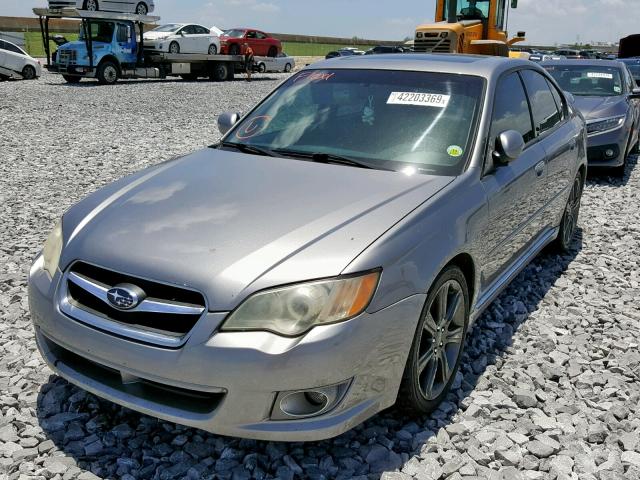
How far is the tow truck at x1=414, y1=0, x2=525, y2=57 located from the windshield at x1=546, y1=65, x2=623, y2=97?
6.01 metres

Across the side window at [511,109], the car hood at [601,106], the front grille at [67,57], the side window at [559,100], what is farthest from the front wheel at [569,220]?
the front grille at [67,57]

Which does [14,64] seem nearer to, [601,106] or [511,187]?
[601,106]

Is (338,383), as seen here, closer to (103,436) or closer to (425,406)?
(425,406)

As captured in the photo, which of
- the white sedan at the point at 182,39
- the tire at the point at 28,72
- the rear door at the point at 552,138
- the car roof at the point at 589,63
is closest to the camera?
the rear door at the point at 552,138

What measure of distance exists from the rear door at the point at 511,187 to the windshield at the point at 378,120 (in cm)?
22

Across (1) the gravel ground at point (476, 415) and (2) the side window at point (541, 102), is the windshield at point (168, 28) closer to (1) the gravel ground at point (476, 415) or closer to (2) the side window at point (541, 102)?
(1) the gravel ground at point (476, 415)

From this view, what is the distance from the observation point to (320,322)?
7.70ft

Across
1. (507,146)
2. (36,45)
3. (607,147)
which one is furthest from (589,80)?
(36,45)

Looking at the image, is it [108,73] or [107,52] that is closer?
[107,52]

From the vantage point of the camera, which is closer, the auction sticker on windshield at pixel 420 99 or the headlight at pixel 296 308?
the headlight at pixel 296 308

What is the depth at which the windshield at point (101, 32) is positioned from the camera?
877 inches

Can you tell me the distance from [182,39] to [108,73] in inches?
182

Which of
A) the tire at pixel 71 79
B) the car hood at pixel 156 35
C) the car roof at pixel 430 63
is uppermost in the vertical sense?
the car hood at pixel 156 35

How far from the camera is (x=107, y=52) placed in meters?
22.6
